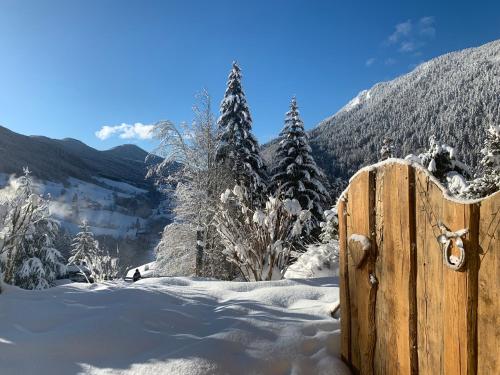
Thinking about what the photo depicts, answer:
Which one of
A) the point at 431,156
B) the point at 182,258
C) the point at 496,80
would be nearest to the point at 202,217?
the point at 182,258

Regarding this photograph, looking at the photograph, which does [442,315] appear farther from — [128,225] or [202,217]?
[128,225]

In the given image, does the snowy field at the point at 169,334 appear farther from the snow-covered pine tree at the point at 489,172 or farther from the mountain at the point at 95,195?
the mountain at the point at 95,195

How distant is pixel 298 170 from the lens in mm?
15922

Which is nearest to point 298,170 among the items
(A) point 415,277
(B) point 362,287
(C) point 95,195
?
(B) point 362,287

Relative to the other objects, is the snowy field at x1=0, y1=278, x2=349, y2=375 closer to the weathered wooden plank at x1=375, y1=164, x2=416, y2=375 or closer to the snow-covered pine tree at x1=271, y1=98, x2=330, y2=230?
the weathered wooden plank at x1=375, y1=164, x2=416, y2=375

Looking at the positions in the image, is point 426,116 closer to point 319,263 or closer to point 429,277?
point 319,263

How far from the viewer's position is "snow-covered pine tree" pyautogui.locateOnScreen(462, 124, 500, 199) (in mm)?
8288

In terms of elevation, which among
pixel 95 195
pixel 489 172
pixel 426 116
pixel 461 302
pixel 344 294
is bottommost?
pixel 344 294

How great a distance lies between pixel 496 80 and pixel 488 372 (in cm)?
9395

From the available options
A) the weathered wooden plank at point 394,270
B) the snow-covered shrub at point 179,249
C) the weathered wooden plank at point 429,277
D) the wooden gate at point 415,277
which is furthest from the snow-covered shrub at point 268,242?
the snow-covered shrub at point 179,249

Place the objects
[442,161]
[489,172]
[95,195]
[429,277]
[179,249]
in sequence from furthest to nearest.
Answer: [95,195], [179,249], [442,161], [489,172], [429,277]

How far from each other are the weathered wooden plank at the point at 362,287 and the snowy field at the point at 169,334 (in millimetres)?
156

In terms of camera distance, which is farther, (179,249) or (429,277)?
(179,249)

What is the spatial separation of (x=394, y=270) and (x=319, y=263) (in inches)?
183
